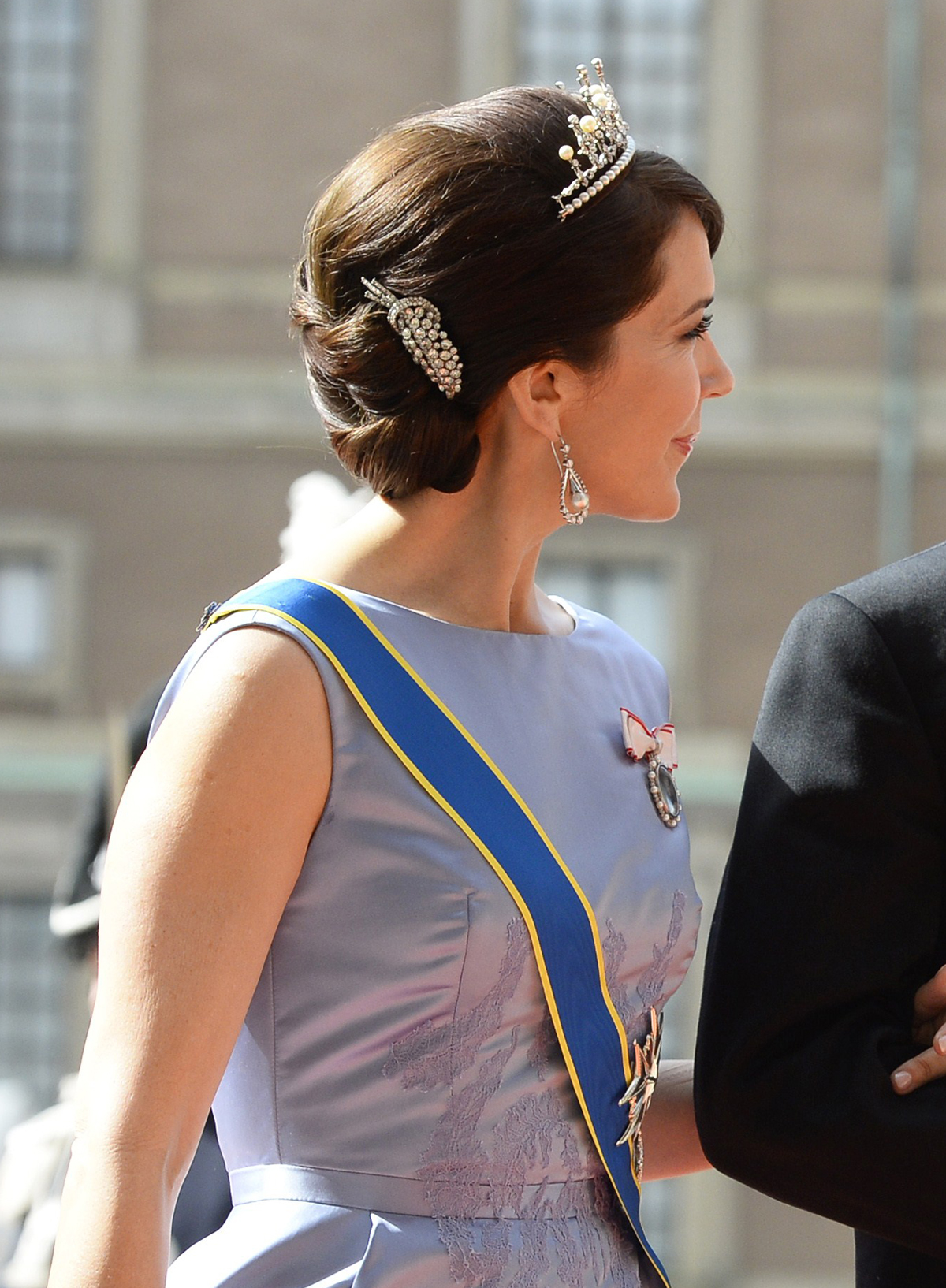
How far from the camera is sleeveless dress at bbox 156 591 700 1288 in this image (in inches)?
56.0

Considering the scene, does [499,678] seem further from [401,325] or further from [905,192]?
[905,192]

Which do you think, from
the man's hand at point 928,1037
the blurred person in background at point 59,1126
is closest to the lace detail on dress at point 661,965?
the man's hand at point 928,1037

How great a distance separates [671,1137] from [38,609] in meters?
10.9

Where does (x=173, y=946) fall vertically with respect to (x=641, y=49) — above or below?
below

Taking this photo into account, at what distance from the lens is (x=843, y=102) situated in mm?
12383

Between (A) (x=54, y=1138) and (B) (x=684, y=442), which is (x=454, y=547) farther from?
(A) (x=54, y=1138)

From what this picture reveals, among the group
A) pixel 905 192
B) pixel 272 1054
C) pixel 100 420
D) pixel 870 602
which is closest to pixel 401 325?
pixel 870 602

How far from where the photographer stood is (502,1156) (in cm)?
147

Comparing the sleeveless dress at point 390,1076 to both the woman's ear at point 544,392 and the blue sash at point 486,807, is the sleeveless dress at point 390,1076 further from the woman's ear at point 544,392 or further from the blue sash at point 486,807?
the woman's ear at point 544,392

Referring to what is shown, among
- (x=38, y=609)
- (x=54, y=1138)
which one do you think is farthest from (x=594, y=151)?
(x=38, y=609)

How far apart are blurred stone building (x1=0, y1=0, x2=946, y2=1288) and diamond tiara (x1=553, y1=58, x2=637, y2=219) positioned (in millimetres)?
10181

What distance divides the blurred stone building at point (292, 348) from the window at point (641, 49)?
18 mm

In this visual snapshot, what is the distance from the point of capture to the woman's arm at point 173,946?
1303 millimetres

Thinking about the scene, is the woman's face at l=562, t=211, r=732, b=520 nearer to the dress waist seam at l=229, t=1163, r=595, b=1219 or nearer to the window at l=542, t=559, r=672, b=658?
the dress waist seam at l=229, t=1163, r=595, b=1219
